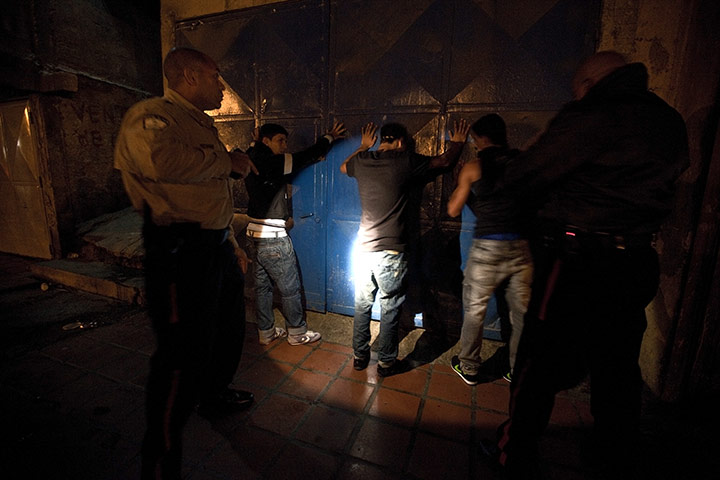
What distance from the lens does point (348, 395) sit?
283 cm

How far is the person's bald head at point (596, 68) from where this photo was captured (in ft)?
5.84

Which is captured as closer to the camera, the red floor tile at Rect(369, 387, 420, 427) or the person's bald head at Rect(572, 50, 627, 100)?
the person's bald head at Rect(572, 50, 627, 100)

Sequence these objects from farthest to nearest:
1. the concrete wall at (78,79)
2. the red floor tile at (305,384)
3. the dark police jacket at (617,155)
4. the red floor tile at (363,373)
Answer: the concrete wall at (78,79), the red floor tile at (363,373), the red floor tile at (305,384), the dark police jacket at (617,155)

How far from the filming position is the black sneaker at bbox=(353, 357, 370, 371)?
3.17 meters

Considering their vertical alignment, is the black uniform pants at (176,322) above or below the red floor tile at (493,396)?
above

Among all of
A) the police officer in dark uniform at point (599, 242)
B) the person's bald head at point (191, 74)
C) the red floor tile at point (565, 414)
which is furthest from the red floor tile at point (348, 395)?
the person's bald head at point (191, 74)

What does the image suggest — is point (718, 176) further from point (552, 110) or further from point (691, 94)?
point (552, 110)

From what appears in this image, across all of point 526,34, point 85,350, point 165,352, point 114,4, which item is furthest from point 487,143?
point 114,4

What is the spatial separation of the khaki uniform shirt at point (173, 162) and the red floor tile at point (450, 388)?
2326mm

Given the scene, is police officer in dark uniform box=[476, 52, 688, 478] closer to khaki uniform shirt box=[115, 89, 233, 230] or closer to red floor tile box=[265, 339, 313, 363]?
khaki uniform shirt box=[115, 89, 233, 230]

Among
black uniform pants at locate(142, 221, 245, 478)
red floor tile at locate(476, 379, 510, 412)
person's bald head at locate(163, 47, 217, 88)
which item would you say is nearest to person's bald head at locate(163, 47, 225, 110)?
person's bald head at locate(163, 47, 217, 88)

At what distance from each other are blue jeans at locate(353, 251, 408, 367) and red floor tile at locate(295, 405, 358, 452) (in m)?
0.66

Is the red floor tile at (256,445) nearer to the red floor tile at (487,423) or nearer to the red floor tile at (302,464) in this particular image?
the red floor tile at (302,464)

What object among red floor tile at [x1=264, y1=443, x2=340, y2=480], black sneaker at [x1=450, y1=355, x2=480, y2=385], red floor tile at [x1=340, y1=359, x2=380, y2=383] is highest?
black sneaker at [x1=450, y1=355, x2=480, y2=385]
